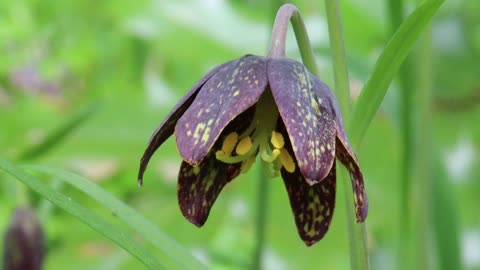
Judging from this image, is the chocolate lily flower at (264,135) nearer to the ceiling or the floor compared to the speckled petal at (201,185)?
nearer to the ceiling

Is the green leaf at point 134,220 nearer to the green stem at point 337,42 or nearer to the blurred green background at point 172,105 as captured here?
the green stem at point 337,42

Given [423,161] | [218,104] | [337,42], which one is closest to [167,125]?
[218,104]

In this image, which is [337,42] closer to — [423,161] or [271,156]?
[271,156]

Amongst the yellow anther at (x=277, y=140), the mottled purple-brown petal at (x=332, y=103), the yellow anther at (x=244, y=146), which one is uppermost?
the mottled purple-brown petal at (x=332, y=103)

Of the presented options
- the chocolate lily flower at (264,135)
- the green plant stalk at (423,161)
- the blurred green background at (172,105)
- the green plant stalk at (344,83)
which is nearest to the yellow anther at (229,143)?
the chocolate lily flower at (264,135)

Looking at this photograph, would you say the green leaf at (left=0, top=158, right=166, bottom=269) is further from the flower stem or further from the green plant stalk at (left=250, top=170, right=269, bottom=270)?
the green plant stalk at (left=250, top=170, right=269, bottom=270)

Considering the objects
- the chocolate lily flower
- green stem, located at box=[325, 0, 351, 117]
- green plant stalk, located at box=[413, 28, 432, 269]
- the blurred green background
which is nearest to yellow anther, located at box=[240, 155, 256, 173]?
the chocolate lily flower

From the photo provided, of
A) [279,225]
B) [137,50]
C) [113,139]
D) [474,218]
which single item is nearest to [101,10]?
[137,50]
